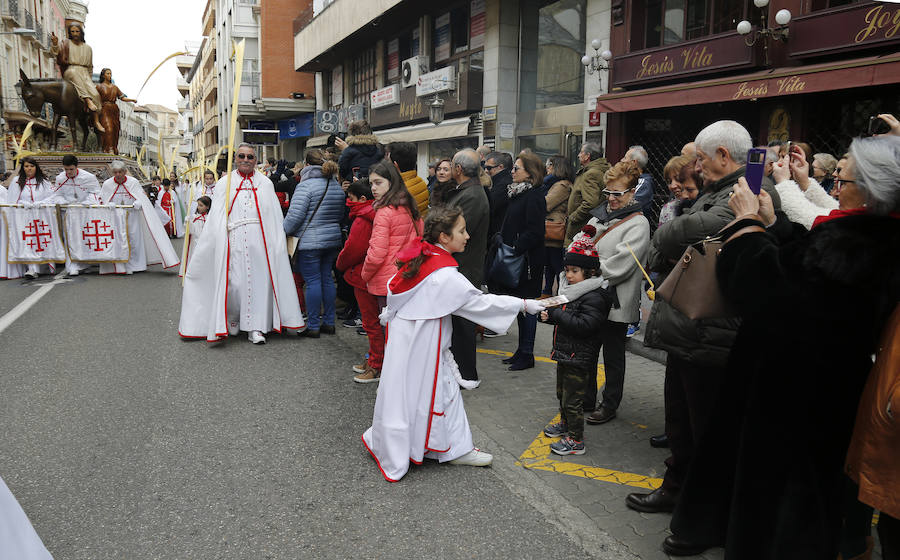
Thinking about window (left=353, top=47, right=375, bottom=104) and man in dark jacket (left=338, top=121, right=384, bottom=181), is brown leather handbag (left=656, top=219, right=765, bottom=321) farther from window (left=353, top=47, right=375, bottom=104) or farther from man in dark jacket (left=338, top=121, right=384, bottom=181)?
window (left=353, top=47, right=375, bottom=104)

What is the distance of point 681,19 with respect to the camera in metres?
10.5

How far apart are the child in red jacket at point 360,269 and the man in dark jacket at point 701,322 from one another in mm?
2739

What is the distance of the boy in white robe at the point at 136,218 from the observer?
11492 mm

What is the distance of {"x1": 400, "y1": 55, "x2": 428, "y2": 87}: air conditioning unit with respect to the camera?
61.8ft

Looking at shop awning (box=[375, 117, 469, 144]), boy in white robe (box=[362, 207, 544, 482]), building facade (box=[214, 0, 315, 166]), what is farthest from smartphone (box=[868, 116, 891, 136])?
building facade (box=[214, 0, 315, 166])

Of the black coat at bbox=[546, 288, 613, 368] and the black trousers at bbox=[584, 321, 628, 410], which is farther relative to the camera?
the black trousers at bbox=[584, 321, 628, 410]

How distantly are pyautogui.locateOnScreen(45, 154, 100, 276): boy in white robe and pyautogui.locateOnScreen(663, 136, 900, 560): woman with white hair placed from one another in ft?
36.8

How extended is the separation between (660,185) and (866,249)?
9.45m

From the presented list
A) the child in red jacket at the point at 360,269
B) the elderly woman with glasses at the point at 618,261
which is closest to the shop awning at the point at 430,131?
the child in red jacket at the point at 360,269

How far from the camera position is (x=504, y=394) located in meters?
5.12

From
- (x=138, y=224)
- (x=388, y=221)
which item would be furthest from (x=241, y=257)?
(x=138, y=224)

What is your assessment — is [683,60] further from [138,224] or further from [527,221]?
[138,224]

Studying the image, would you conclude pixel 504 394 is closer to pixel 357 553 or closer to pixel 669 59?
pixel 357 553

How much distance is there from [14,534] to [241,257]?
486cm
